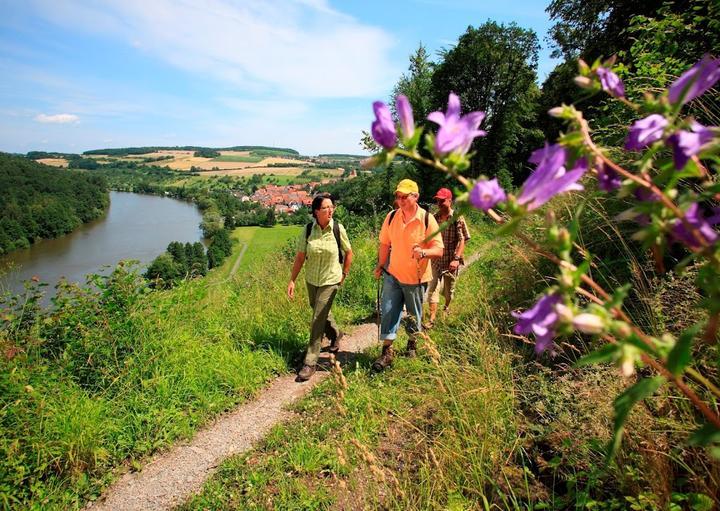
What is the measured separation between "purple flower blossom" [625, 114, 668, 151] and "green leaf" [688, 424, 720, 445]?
0.49 m

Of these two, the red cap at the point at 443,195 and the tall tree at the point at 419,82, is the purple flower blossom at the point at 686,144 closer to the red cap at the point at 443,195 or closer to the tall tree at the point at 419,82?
the red cap at the point at 443,195

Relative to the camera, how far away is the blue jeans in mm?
4102

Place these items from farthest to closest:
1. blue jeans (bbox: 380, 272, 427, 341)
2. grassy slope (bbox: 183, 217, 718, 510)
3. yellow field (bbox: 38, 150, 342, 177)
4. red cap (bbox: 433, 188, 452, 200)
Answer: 1. yellow field (bbox: 38, 150, 342, 177)
2. red cap (bbox: 433, 188, 452, 200)
3. blue jeans (bbox: 380, 272, 427, 341)
4. grassy slope (bbox: 183, 217, 718, 510)

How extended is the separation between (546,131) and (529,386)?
2399 cm

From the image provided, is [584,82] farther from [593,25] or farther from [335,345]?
[593,25]

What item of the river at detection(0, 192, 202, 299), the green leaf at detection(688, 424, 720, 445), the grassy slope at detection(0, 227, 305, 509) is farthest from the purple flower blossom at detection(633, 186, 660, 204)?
the river at detection(0, 192, 202, 299)

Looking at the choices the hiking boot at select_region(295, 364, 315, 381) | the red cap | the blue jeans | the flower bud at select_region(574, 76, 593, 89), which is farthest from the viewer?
the red cap

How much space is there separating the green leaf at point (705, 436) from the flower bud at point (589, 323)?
21 cm

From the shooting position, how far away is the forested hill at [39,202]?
39094 mm

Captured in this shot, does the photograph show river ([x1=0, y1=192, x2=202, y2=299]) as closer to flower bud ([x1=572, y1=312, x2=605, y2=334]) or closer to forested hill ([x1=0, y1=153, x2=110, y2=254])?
forested hill ([x1=0, y1=153, x2=110, y2=254])

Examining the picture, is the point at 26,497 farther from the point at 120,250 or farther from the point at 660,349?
the point at 120,250

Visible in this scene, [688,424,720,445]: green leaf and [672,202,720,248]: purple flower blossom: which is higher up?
[672,202,720,248]: purple flower blossom

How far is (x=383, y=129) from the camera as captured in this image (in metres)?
0.75

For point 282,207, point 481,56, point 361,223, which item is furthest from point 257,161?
point 361,223
